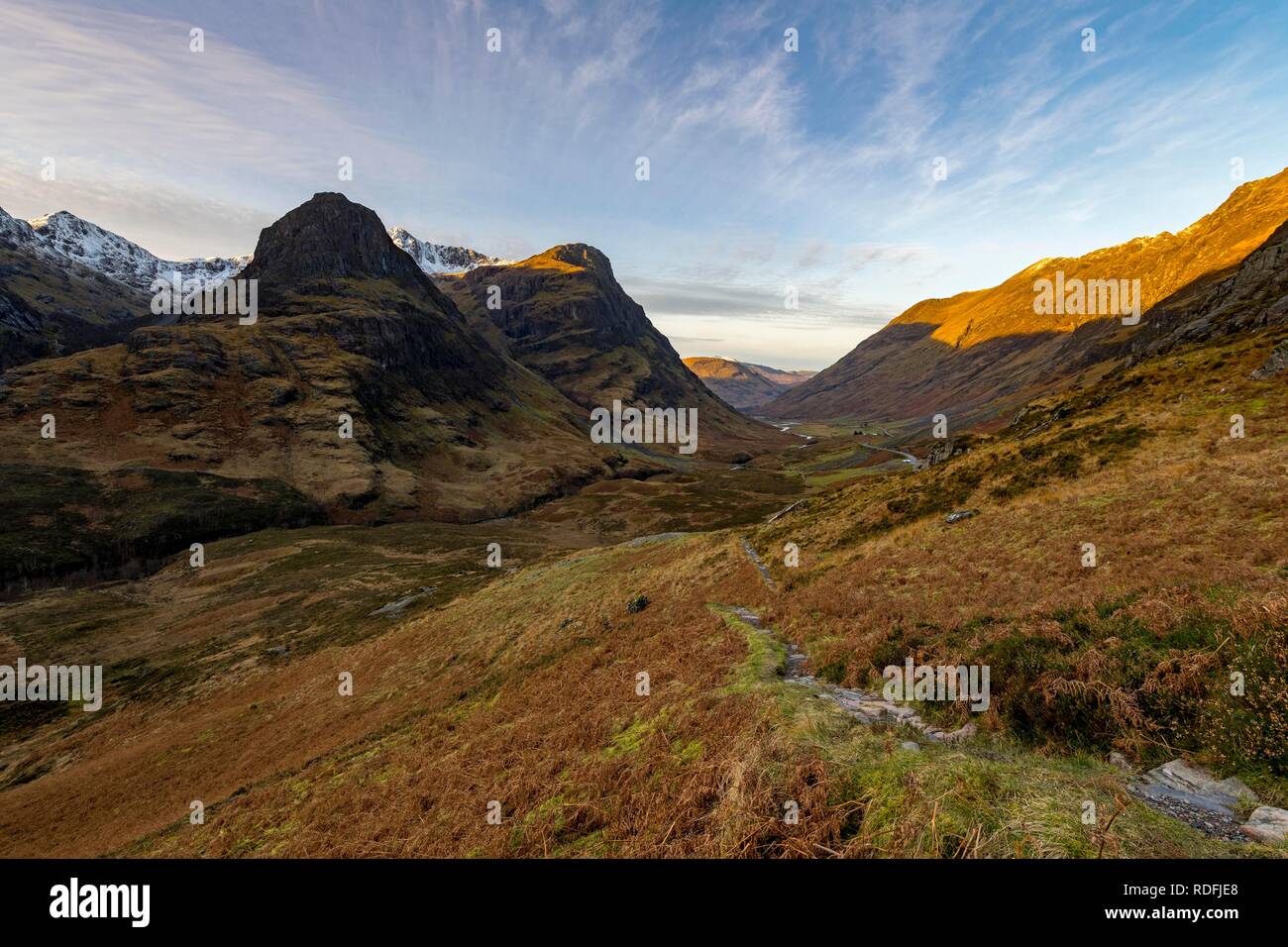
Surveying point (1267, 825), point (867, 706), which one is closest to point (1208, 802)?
point (1267, 825)

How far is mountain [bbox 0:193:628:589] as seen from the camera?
9688 cm

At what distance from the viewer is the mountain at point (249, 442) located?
3814 inches

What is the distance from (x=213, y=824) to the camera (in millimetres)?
15992

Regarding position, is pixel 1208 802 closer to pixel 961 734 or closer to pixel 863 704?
pixel 961 734

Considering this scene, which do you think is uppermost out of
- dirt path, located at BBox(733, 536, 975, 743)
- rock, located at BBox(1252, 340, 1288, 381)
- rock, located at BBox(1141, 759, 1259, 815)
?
rock, located at BBox(1252, 340, 1288, 381)

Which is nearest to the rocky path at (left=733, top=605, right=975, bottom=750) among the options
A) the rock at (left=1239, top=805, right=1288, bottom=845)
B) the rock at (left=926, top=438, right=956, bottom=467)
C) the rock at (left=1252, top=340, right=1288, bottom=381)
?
the rock at (left=1239, top=805, right=1288, bottom=845)

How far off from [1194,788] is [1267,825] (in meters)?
1.01

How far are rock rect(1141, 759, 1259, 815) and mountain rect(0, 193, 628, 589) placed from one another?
119 meters

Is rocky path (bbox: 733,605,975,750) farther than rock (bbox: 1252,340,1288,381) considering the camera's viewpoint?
No

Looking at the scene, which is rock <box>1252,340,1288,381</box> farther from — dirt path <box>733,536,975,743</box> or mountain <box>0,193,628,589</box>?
mountain <box>0,193,628,589</box>

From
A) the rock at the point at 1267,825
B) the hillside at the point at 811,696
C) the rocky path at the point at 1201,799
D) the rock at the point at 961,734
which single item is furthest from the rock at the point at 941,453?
the rock at the point at 1267,825

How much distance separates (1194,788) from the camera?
22.5 ft

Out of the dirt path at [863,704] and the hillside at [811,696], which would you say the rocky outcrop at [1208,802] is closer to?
the hillside at [811,696]
